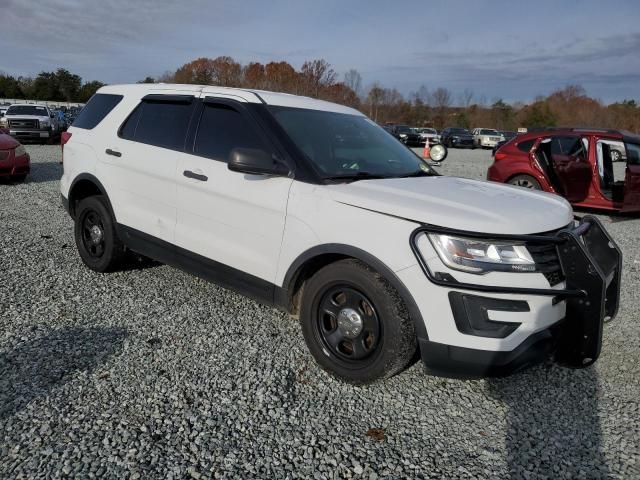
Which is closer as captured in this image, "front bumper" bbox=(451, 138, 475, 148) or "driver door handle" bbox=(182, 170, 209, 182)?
"driver door handle" bbox=(182, 170, 209, 182)

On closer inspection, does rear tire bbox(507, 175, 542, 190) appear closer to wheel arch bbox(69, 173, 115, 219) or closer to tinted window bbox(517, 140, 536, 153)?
tinted window bbox(517, 140, 536, 153)

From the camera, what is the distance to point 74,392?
3.08 meters

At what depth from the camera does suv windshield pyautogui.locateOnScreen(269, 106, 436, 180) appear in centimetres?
364

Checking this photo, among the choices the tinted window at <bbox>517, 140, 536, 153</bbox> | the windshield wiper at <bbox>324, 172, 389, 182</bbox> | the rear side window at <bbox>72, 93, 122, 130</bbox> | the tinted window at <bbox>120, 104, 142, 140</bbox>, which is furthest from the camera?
the tinted window at <bbox>517, 140, 536, 153</bbox>

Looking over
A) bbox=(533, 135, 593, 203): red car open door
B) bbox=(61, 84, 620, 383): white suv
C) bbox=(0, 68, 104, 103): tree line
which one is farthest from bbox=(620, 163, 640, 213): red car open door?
bbox=(0, 68, 104, 103): tree line

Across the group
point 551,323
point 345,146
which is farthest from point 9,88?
point 551,323

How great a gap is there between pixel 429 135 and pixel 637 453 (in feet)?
142

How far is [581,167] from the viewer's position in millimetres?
9578

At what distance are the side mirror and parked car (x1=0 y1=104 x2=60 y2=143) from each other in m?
21.4

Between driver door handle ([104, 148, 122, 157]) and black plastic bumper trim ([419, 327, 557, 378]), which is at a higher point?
driver door handle ([104, 148, 122, 157])

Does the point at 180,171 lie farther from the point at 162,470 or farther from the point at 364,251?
Answer: the point at 162,470

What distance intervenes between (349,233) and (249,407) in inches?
46.2

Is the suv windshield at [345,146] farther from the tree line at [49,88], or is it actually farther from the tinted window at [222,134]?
the tree line at [49,88]

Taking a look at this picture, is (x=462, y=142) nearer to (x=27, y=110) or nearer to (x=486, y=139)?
(x=486, y=139)
